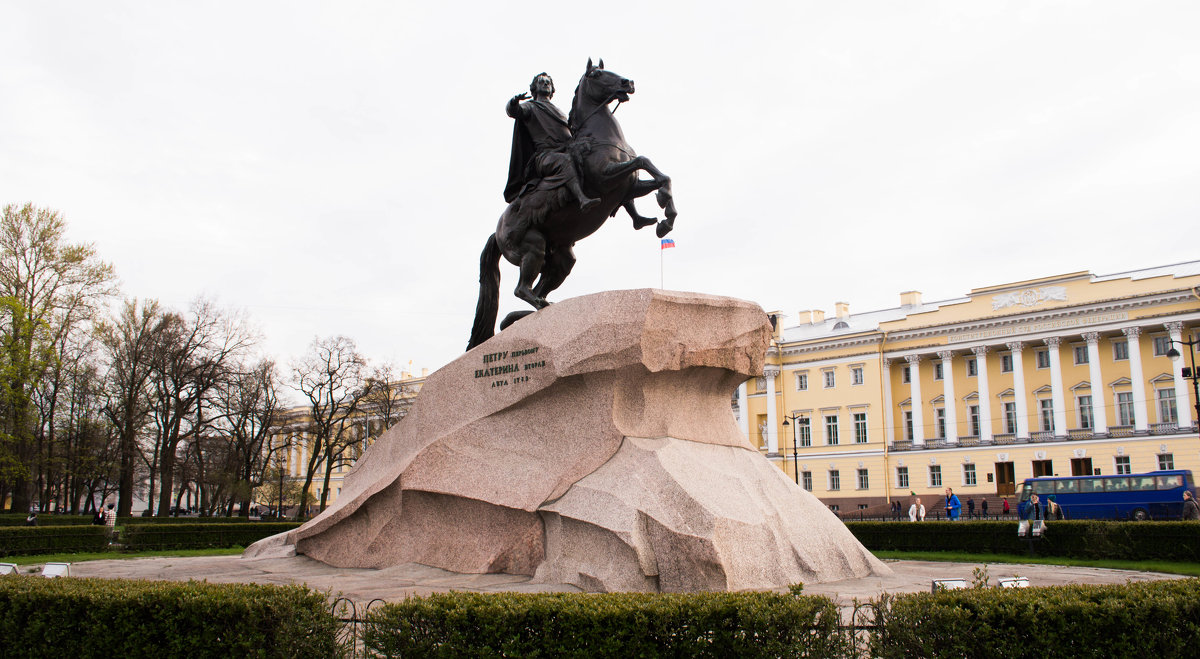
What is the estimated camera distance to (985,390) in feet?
185

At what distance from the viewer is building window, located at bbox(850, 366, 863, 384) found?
61.3m

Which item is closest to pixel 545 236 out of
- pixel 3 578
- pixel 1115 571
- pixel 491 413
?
pixel 491 413

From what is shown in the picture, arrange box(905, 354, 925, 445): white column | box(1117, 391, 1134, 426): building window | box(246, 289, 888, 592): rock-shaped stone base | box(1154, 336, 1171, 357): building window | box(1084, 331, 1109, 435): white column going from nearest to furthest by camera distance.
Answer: box(246, 289, 888, 592): rock-shaped stone base
box(1154, 336, 1171, 357): building window
box(1117, 391, 1134, 426): building window
box(1084, 331, 1109, 435): white column
box(905, 354, 925, 445): white column

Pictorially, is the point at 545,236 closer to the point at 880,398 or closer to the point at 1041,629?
the point at 1041,629

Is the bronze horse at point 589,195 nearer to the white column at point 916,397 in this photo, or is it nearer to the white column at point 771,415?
the white column at point 916,397

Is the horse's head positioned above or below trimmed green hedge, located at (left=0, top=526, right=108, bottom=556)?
above

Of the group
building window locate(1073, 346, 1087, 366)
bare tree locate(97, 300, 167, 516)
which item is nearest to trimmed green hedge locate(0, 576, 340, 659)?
bare tree locate(97, 300, 167, 516)

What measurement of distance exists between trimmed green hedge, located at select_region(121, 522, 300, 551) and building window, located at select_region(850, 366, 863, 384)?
151 feet

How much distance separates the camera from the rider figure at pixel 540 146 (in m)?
10.2

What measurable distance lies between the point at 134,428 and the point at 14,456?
4.57m

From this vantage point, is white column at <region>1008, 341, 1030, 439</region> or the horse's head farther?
white column at <region>1008, 341, 1030, 439</region>

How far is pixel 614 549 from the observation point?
25.0 ft

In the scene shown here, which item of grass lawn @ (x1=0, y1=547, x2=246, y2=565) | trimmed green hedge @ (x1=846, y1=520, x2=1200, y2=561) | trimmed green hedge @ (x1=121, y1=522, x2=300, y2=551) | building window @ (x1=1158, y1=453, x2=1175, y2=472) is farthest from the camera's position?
building window @ (x1=1158, y1=453, x2=1175, y2=472)

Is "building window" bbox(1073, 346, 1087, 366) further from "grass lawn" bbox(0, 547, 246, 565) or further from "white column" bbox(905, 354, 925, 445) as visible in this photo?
"grass lawn" bbox(0, 547, 246, 565)
